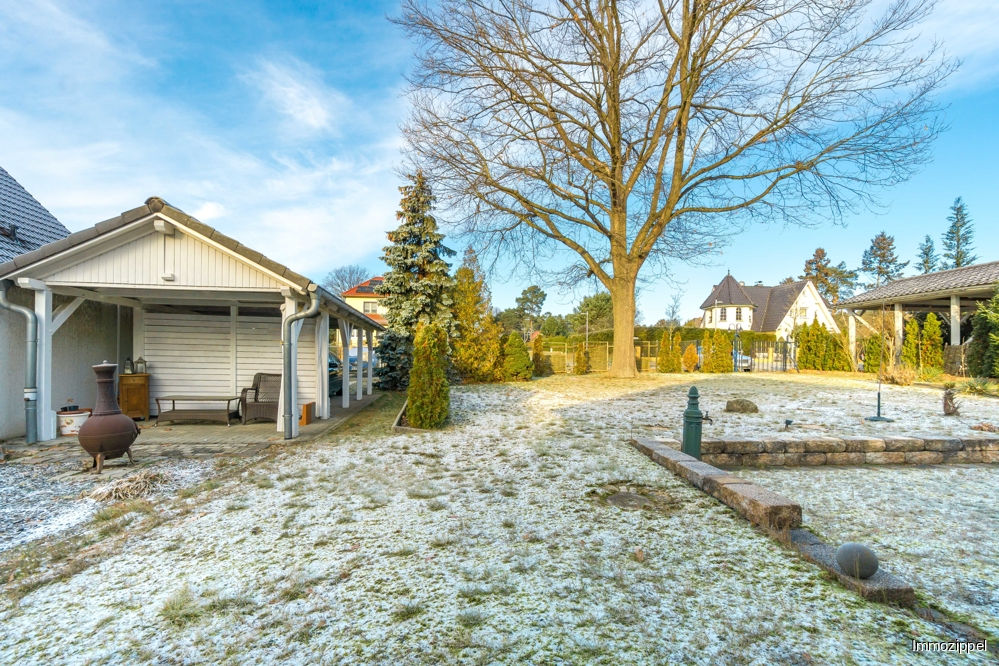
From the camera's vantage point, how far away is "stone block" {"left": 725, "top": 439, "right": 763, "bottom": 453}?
5578mm

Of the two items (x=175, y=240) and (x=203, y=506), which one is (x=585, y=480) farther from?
(x=175, y=240)

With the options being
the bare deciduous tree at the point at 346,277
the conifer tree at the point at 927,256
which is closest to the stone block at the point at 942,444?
the bare deciduous tree at the point at 346,277

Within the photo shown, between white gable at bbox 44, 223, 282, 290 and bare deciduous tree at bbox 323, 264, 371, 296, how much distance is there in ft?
141

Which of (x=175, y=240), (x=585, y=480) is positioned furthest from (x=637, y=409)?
(x=175, y=240)

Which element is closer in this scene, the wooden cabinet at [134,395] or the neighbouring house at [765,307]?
the wooden cabinet at [134,395]

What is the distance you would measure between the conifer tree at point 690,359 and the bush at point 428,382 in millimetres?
15848

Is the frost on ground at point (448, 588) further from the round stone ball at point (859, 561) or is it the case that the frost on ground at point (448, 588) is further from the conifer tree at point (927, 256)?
the conifer tree at point (927, 256)

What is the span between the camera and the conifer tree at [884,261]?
50656 millimetres

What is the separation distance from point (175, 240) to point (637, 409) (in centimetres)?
854

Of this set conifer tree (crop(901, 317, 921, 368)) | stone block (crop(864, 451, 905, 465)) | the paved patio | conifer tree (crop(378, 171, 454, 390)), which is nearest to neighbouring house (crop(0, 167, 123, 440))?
the paved patio

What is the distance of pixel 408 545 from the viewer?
10.2ft

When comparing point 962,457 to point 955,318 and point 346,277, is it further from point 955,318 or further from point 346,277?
point 346,277

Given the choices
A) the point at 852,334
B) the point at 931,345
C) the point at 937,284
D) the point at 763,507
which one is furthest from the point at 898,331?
the point at 763,507

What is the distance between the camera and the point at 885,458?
18.6 ft
